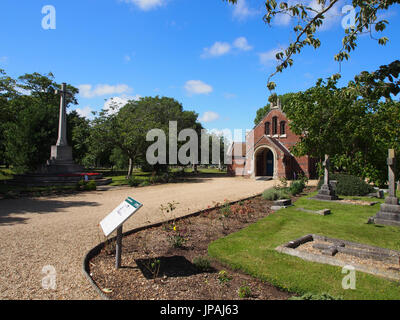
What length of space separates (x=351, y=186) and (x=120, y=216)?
53.6 ft

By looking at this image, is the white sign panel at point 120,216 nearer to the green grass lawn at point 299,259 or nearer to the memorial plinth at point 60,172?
the green grass lawn at point 299,259

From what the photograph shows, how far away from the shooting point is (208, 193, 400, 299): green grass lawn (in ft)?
15.7

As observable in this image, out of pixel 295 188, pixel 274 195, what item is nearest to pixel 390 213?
pixel 274 195

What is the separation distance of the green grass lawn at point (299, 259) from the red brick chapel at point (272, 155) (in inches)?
789

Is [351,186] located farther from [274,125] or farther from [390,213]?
[274,125]

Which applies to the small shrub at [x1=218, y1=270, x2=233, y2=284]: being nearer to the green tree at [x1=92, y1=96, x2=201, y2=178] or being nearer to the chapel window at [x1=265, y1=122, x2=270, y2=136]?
the green tree at [x1=92, y1=96, x2=201, y2=178]

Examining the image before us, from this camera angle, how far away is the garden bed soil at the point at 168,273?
4582 mm

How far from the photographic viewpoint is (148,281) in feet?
16.4

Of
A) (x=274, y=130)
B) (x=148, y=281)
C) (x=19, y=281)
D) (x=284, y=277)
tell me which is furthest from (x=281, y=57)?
(x=274, y=130)

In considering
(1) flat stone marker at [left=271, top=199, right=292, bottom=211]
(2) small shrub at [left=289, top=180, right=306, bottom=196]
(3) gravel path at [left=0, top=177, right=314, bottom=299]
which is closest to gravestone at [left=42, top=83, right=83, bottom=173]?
(3) gravel path at [left=0, top=177, right=314, bottom=299]

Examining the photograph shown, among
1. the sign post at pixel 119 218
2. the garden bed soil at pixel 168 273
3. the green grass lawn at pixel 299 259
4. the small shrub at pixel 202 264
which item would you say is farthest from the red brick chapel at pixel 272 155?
the sign post at pixel 119 218

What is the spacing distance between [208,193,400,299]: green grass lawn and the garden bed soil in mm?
331
